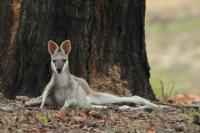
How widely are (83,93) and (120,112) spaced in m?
0.71

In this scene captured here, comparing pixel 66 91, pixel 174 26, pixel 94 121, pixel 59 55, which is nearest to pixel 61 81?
pixel 66 91

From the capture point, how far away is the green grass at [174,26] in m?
25.7

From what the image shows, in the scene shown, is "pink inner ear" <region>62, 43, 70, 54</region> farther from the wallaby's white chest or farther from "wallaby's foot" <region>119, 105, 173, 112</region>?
"wallaby's foot" <region>119, 105, 173, 112</region>

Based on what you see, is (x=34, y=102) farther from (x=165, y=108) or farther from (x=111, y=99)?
(x=165, y=108)

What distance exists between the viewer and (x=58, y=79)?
10500 millimetres

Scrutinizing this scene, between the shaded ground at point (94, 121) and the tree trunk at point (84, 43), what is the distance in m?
0.79

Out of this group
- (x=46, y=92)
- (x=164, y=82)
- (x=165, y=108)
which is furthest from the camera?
(x=164, y=82)

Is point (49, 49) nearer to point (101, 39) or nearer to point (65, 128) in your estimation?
point (101, 39)

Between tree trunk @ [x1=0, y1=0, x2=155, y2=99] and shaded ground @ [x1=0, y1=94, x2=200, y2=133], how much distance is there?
0.79m

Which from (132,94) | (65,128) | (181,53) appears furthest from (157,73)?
(65,128)

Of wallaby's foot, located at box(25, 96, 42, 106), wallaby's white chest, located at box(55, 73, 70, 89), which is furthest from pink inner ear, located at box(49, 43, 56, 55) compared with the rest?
wallaby's foot, located at box(25, 96, 42, 106)

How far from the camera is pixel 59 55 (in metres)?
10.3

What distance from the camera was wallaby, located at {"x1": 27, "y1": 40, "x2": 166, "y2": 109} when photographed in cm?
1030

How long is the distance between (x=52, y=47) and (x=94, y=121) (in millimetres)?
1511
